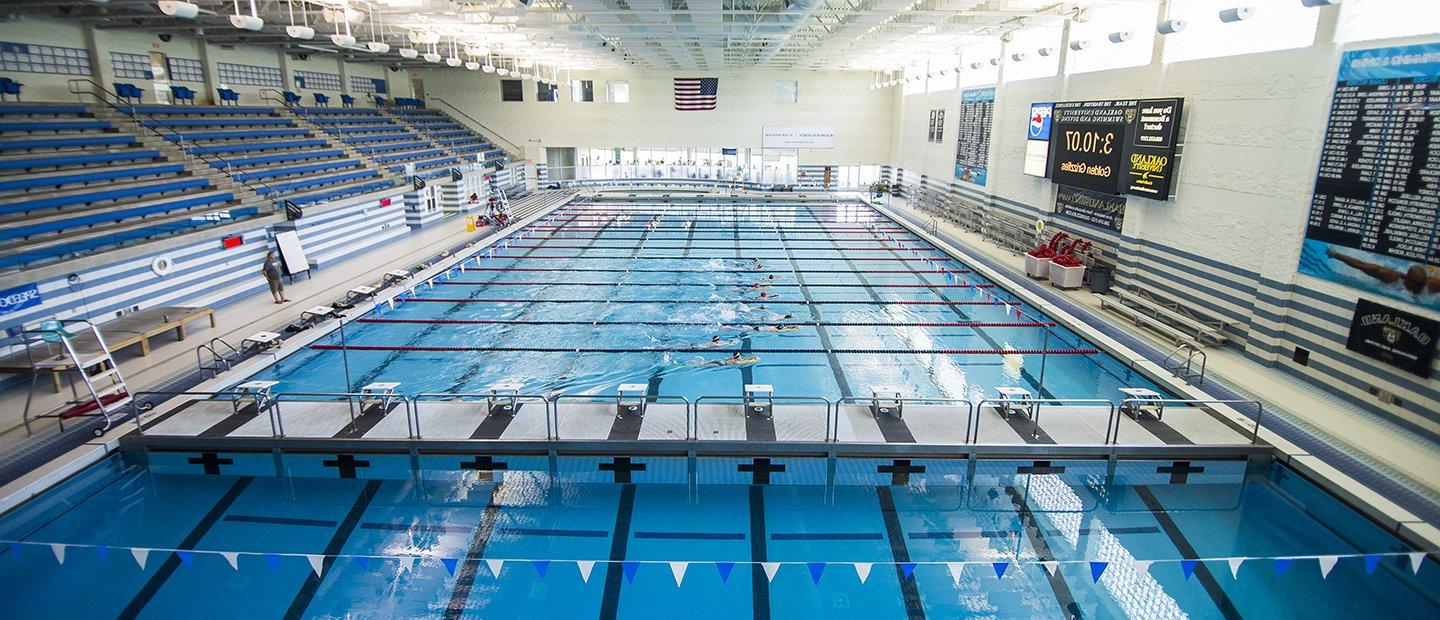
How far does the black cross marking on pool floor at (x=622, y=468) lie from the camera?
6344 mm

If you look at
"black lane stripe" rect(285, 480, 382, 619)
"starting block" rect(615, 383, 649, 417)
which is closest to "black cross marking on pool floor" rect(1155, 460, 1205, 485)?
"starting block" rect(615, 383, 649, 417)

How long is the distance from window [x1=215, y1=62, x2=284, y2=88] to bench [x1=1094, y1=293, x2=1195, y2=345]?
2216cm

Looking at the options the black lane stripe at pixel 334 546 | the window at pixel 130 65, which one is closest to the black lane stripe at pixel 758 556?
the black lane stripe at pixel 334 546

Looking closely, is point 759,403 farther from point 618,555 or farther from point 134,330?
point 134,330

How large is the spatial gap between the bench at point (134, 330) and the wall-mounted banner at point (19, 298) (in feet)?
2.08

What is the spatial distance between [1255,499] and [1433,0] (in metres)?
5.20

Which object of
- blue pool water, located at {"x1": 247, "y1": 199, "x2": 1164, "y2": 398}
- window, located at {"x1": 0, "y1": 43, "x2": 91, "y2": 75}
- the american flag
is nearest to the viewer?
blue pool water, located at {"x1": 247, "y1": 199, "x2": 1164, "y2": 398}

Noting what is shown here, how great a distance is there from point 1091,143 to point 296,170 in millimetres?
17107

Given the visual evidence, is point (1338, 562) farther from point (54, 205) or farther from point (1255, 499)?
point (54, 205)

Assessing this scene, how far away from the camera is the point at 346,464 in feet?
21.0

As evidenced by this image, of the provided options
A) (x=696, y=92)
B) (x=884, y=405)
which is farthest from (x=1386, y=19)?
(x=696, y=92)

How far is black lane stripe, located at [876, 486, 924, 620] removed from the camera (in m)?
4.78

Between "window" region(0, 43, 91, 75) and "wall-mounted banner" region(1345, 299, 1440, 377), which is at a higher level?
"window" region(0, 43, 91, 75)

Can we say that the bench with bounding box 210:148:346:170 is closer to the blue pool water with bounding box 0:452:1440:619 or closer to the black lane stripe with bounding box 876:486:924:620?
the blue pool water with bounding box 0:452:1440:619
